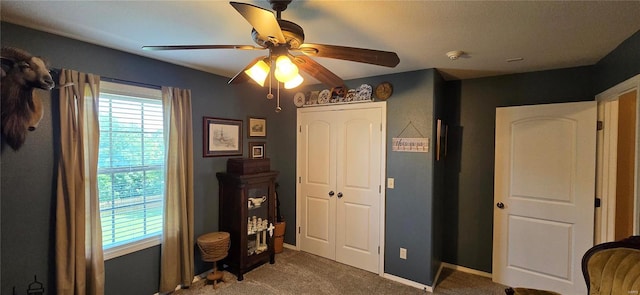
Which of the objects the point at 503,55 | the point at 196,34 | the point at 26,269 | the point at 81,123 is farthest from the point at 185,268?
the point at 503,55

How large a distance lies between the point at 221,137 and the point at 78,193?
138cm

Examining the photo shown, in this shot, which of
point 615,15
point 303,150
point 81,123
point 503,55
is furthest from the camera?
point 303,150

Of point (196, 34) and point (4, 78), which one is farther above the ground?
point (196, 34)

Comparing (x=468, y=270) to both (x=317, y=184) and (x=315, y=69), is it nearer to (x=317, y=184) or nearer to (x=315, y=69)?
(x=317, y=184)

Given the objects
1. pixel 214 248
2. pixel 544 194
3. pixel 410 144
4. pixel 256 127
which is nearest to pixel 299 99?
pixel 256 127

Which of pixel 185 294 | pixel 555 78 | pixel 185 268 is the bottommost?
pixel 185 294

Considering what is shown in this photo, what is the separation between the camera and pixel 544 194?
2738 millimetres

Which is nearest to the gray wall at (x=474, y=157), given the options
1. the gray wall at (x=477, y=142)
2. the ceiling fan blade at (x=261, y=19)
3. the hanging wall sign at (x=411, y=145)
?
the gray wall at (x=477, y=142)

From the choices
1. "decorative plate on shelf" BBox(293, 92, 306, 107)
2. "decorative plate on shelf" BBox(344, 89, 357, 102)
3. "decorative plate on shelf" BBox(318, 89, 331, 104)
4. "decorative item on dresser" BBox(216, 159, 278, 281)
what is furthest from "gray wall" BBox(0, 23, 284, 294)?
"decorative plate on shelf" BBox(344, 89, 357, 102)

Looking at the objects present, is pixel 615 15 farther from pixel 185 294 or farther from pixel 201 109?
pixel 185 294

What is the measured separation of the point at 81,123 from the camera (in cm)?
205

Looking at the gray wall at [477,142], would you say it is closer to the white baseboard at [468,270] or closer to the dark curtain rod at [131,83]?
the white baseboard at [468,270]

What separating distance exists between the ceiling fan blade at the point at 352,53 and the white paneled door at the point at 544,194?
2.18m

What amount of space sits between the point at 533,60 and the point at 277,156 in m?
3.05
